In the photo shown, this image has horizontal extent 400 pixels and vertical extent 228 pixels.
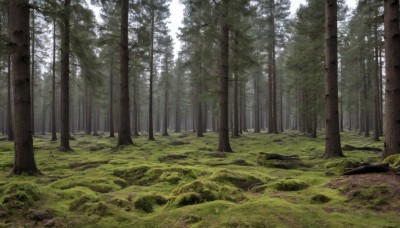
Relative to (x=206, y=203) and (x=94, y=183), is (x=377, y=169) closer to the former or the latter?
(x=206, y=203)

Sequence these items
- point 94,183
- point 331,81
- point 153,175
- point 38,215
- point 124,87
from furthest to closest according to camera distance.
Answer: point 124,87
point 331,81
point 153,175
point 94,183
point 38,215

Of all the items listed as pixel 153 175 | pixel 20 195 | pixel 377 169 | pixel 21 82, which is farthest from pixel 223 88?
pixel 20 195

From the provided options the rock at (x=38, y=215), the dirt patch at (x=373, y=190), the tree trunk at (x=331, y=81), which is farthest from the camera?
the tree trunk at (x=331, y=81)

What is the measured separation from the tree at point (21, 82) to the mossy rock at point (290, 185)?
668 cm

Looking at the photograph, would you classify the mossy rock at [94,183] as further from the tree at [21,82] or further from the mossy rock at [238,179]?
the mossy rock at [238,179]

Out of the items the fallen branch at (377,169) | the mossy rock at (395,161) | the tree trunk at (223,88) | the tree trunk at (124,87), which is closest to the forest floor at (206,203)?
the fallen branch at (377,169)

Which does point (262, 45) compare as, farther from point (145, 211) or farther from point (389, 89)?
point (145, 211)

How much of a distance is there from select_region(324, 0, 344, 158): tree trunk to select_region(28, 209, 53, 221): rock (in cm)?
1048

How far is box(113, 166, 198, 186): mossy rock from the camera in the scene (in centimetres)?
814

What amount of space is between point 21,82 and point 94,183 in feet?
11.9

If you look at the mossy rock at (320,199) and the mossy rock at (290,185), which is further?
the mossy rock at (290,185)

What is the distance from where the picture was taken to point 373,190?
18.8 ft

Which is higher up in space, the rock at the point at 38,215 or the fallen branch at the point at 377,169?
the fallen branch at the point at 377,169

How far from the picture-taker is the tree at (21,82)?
8.41 metres
